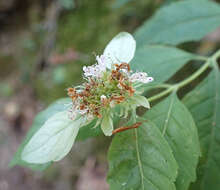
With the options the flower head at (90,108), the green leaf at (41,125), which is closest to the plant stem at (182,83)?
the flower head at (90,108)

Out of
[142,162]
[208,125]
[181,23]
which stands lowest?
[208,125]

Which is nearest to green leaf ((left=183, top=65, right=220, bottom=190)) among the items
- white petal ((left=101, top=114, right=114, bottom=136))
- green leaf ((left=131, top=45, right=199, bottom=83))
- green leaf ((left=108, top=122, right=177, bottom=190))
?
green leaf ((left=131, top=45, right=199, bottom=83))

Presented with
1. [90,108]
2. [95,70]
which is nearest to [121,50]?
[95,70]

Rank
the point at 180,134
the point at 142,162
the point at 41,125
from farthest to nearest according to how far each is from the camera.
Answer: the point at 41,125, the point at 180,134, the point at 142,162

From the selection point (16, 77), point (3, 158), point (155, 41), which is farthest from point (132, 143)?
point (16, 77)

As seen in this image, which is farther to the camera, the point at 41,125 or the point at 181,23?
the point at 181,23

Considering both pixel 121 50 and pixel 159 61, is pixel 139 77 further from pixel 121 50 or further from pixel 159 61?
pixel 159 61
